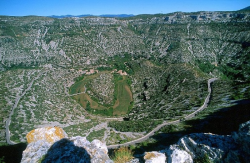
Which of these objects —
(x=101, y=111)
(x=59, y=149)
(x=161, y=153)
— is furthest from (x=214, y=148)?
(x=101, y=111)

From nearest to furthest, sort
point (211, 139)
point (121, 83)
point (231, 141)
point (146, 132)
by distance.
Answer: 1. point (231, 141)
2. point (211, 139)
3. point (146, 132)
4. point (121, 83)

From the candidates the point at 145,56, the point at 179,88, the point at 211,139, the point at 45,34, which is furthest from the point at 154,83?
the point at 45,34

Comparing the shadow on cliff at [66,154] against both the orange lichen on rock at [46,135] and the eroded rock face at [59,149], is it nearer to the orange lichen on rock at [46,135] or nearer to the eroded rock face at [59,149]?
the eroded rock face at [59,149]

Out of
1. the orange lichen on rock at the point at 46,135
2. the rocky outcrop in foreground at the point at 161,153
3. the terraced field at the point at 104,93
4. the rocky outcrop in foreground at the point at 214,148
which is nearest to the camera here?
the rocky outcrop in foreground at the point at 214,148

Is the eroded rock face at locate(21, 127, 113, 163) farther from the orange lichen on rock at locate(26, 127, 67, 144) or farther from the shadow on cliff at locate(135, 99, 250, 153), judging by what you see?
the shadow on cliff at locate(135, 99, 250, 153)

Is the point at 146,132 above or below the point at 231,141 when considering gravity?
below

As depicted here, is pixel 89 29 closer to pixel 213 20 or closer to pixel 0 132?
pixel 213 20

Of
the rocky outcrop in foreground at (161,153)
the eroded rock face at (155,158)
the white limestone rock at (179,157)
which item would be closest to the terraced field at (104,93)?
the rocky outcrop in foreground at (161,153)

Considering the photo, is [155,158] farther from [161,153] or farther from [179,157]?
[179,157]
